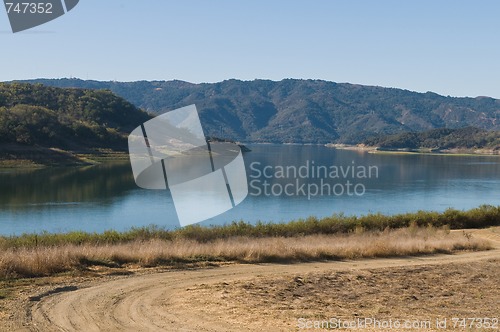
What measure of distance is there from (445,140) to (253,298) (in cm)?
18060

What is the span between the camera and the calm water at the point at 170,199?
31031 mm

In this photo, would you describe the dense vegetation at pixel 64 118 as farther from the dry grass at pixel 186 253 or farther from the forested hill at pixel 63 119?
the dry grass at pixel 186 253

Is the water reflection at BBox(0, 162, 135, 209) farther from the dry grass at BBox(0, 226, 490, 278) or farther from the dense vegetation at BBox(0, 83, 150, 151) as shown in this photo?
the dry grass at BBox(0, 226, 490, 278)

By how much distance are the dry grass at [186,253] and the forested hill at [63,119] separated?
59388 millimetres

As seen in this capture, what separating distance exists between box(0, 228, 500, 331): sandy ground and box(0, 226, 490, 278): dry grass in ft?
2.64

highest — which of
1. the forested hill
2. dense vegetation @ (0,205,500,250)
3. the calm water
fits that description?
the forested hill

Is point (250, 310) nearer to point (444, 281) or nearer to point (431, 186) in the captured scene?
point (444, 281)

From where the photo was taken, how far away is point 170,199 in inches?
1618

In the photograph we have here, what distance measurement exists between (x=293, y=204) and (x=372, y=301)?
29174 millimetres

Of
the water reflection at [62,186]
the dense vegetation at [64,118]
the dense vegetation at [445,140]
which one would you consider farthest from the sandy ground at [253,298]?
the dense vegetation at [445,140]

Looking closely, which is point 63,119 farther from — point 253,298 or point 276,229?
point 253,298

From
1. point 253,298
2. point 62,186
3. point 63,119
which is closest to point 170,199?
point 62,186

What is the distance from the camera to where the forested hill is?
75800 millimetres

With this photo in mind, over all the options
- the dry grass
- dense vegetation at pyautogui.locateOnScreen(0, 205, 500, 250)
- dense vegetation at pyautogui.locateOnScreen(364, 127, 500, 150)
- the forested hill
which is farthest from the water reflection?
dense vegetation at pyautogui.locateOnScreen(364, 127, 500, 150)
